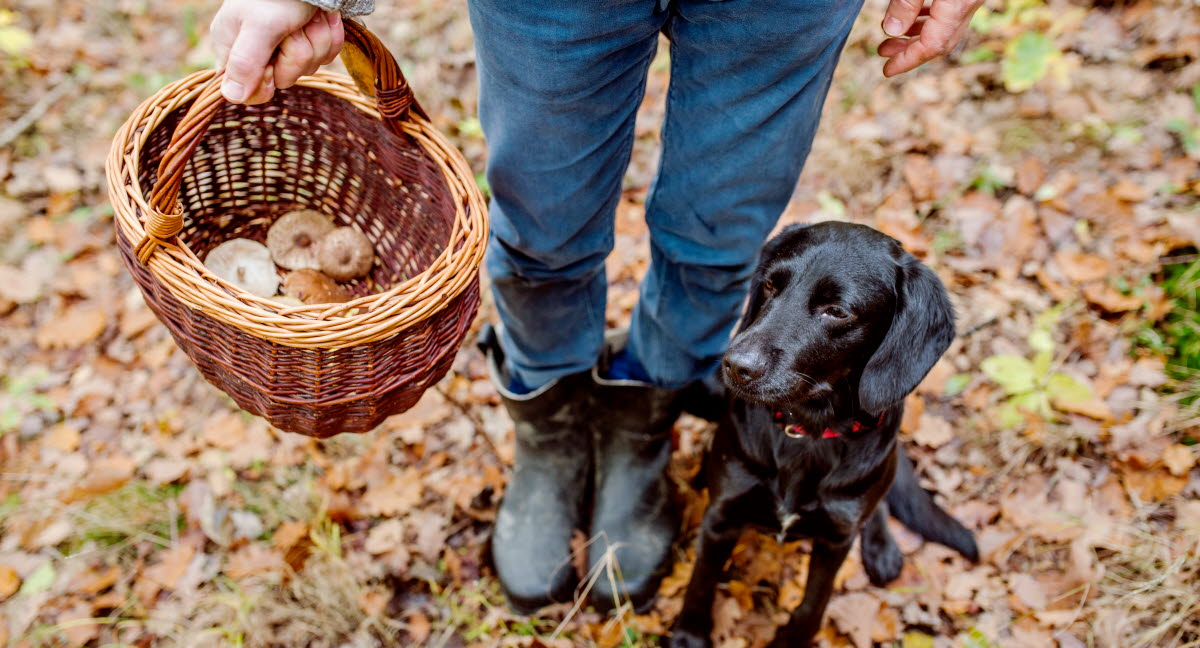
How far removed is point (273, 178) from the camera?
82.6 inches

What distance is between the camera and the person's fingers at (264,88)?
4.37 ft

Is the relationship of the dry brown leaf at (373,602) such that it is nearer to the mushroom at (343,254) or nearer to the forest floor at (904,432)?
the forest floor at (904,432)

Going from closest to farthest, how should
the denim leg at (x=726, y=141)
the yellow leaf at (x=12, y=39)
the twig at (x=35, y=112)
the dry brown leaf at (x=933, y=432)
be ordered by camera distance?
the denim leg at (x=726, y=141)
the dry brown leaf at (x=933, y=432)
the twig at (x=35, y=112)
the yellow leaf at (x=12, y=39)

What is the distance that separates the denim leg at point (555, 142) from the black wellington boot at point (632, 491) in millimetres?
273

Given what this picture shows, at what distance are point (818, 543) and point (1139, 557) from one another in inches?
40.0

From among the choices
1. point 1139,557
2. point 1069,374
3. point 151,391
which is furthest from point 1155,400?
point 151,391

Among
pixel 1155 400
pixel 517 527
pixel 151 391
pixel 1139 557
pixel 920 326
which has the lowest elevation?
pixel 151 391

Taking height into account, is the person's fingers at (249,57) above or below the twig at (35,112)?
above

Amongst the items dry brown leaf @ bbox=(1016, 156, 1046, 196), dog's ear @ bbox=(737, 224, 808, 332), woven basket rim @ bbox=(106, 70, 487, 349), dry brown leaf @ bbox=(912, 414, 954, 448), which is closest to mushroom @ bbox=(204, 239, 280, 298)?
woven basket rim @ bbox=(106, 70, 487, 349)

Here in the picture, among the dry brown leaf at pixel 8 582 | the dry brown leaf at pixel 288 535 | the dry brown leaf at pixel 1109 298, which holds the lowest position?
the dry brown leaf at pixel 8 582

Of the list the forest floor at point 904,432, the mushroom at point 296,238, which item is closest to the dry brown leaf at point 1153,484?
the forest floor at point 904,432

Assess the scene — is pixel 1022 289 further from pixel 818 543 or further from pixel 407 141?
pixel 407 141

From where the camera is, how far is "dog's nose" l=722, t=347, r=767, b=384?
168 centimetres

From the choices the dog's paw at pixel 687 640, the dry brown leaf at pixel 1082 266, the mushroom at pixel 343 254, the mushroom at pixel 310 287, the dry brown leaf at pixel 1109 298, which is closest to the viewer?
the mushroom at pixel 310 287
